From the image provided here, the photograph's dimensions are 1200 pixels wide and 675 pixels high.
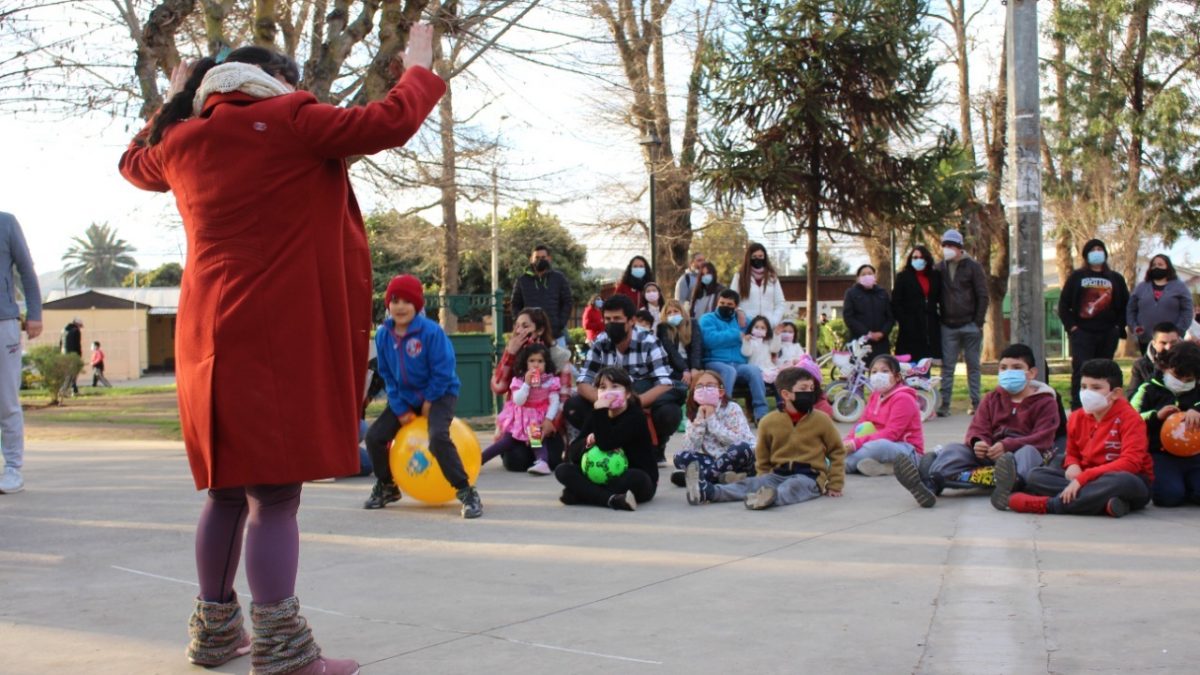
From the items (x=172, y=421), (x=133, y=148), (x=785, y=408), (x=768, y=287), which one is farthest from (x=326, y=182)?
(x=172, y=421)

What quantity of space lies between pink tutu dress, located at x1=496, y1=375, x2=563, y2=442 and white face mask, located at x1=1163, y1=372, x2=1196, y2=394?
4664mm

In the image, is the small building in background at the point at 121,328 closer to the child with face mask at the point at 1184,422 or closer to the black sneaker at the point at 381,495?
the black sneaker at the point at 381,495

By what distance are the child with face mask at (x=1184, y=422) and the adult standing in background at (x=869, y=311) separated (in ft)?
20.1

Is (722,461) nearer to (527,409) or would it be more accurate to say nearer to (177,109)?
(527,409)

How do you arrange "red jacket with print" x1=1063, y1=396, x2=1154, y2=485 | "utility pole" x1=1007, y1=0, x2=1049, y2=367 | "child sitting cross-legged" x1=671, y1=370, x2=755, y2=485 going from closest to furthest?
1. "red jacket with print" x1=1063, y1=396, x2=1154, y2=485
2. "child sitting cross-legged" x1=671, y1=370, x2=755, y2=485
3. "utility pole" x1=1007, y1=0, x2=1049, y2=367

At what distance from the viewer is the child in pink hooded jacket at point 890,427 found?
9.57 meters

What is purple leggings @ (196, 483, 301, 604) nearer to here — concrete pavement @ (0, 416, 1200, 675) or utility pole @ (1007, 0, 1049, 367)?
concrete pavement @ (0, 416, 1200, 675)

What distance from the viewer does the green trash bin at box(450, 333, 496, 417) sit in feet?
45.8

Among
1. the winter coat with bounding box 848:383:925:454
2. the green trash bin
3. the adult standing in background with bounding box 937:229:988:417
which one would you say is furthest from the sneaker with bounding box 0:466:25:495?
the adult standing in background with bounding box 937:229:988:417

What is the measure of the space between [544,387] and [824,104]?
358 inches

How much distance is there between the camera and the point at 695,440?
906 cm

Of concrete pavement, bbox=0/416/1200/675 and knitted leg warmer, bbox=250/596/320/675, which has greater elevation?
knitted leg warmer, bbox=250/596/320/675

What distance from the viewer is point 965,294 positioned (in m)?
13.6

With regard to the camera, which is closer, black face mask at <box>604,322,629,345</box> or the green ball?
the green ball
